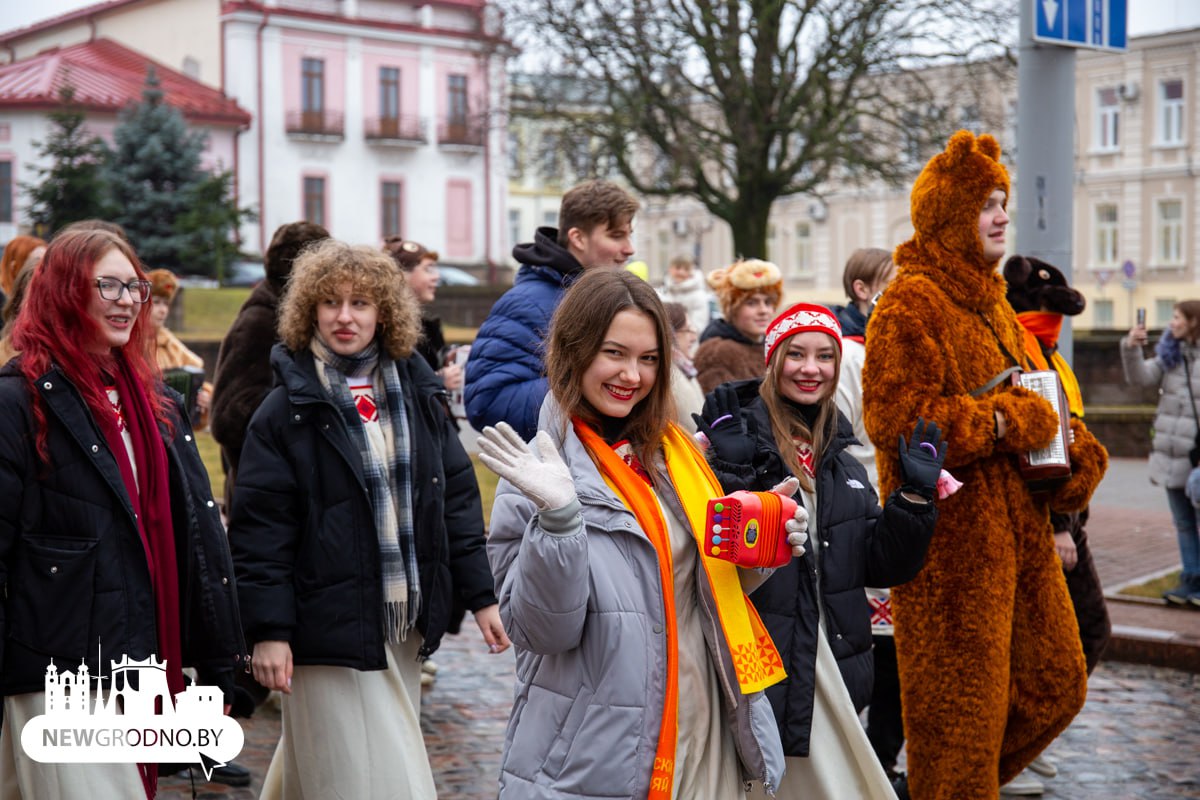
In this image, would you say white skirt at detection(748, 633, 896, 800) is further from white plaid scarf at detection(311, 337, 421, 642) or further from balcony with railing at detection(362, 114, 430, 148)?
balcony with railing at detection(362, 114, 430, 148)

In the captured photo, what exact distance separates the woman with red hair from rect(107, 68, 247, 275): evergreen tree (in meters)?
37.4

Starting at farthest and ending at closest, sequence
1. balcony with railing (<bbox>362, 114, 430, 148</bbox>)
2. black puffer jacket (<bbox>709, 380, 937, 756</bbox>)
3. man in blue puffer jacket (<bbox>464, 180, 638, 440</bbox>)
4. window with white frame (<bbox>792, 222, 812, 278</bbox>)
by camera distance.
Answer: window with white frame (<bbox>792, 222, 812, 278</bbox>)
balcony with railing (<bbox>362, 114, 430, 148</bbox>)
man in blue puffer jacket (<bbox>464, 180, 638, 440</bbox>)
black puffer jacket (<bbox>709, 380, 937, 756</bbox>)

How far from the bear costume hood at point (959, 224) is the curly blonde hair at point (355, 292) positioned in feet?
5.54

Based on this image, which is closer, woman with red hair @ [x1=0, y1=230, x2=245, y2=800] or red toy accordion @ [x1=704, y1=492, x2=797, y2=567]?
red toy accordion @ [x1=704, y1=492, x2=797, y2=567]

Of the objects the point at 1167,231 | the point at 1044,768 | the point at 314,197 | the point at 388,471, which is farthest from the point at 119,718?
the point at 314,197

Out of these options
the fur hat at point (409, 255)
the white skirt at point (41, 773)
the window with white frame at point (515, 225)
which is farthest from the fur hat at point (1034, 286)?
the window with white frame at point (515, 225)

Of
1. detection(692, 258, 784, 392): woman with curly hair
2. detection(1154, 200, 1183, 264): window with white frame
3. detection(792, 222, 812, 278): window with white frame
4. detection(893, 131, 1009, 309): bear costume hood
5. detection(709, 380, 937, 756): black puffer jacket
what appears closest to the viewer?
detection(709, 380, 937, 756): black puffer jacket

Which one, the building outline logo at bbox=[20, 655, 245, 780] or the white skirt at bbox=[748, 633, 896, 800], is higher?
the building outline logo at bbox=[20, 655, 245, 780]

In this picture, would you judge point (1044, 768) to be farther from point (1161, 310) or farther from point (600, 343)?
point (1161, 310)

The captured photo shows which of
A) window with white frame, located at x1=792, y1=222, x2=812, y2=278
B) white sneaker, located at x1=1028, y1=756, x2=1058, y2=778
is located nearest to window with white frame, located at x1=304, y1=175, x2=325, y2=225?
window with white frame, located at x1=792, y1=222, x2=812, y2=278

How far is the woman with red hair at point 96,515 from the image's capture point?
3928 millimetres

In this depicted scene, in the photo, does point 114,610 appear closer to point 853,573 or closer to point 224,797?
point 853,573

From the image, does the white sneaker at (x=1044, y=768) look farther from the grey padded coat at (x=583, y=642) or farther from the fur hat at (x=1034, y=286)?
the grey padded coat at (x=583, y=642)

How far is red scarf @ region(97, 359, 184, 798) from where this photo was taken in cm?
413
